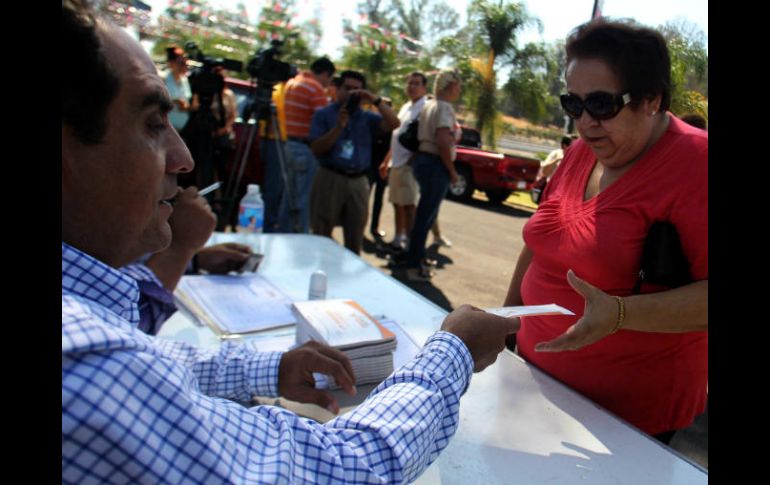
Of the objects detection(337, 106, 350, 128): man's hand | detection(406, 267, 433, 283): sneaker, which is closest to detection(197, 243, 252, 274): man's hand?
detection(337, 106, 350, 128): man's hand

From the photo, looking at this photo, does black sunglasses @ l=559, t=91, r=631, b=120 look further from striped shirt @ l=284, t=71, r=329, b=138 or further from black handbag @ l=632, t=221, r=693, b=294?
striped shirt @ l=284, t=71, r=329, b=138

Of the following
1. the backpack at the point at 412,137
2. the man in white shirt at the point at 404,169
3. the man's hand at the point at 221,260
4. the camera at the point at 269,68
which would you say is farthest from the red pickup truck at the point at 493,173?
the man's hand at the point at 221,260

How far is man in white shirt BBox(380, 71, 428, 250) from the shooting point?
5430mm

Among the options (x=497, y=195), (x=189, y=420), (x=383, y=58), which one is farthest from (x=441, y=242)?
(x=383, y=58)

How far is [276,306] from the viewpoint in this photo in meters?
1.89

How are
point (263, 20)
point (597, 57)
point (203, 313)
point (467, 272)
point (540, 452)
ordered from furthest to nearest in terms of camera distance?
point (263, 20) < point (467, 272) < point (203, 313) < point (597, 57) < point (540, 452)

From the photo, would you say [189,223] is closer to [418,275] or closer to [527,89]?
[418,275]

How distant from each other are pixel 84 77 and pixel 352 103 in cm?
352

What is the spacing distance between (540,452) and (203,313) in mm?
1152

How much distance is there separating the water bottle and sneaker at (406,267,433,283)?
2747mm

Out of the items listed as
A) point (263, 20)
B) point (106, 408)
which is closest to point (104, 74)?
Answer: point (106, 408)

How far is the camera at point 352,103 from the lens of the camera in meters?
4.11
